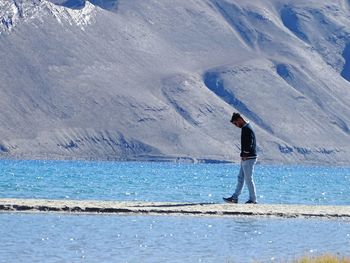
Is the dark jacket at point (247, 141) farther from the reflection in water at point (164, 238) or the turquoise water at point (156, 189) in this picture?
the turquoise water at point (156, 189)

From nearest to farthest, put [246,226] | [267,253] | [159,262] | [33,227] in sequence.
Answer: [159,262], [267,253], [33,227], [246,226]

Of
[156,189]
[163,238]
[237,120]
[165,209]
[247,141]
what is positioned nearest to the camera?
[163,238]

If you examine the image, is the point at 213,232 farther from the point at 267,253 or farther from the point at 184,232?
the point at 267,253

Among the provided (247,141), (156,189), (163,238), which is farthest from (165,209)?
(156,189)

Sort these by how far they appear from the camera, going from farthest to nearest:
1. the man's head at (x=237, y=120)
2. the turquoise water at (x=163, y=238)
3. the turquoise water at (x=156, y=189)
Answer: the turquoise water at (x=156, y=189)
the man's head at (x=237, y=120)
the turquoise water at (x=163, y=238)

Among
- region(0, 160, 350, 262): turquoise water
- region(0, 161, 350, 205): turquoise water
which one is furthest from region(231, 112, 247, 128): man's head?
region(0, 161, 350, 205): turquoise water

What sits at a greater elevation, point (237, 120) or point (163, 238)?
point (237, 120)

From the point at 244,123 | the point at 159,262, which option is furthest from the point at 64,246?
the point at 244,123

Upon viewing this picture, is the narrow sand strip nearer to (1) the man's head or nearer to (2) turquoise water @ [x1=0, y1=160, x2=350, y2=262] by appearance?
(2) turquoise water @ [x1=0, y1=160, x2=350, y2=262]

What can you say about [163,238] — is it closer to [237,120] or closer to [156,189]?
[237,120]

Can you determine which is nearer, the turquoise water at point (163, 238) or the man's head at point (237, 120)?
the turquoise water at point (163, 238)

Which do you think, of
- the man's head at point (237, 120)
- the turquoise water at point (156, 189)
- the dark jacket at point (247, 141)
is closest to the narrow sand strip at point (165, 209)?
the dark jacket at point (247, 141)

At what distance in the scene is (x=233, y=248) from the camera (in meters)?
21.9

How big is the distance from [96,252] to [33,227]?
3.85 m
